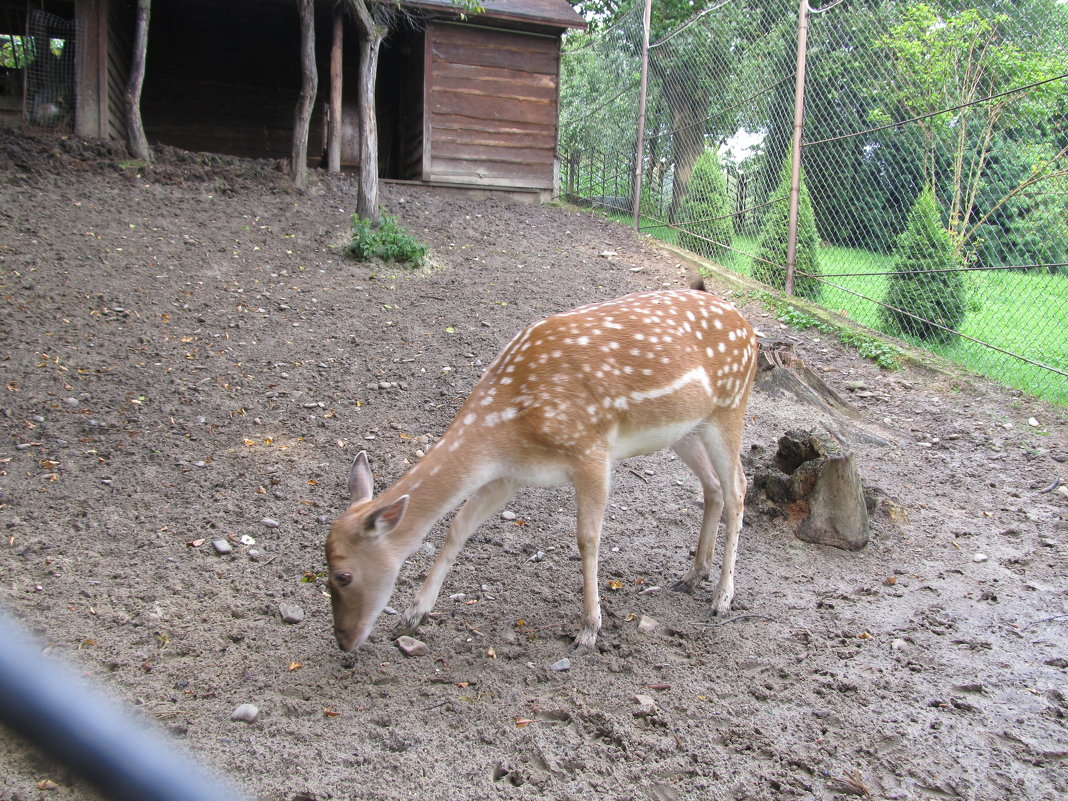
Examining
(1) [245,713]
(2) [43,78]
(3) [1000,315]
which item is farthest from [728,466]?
(2) [43,78]

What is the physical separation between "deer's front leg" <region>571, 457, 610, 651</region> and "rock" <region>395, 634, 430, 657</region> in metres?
0.62

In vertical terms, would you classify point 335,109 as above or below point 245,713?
above

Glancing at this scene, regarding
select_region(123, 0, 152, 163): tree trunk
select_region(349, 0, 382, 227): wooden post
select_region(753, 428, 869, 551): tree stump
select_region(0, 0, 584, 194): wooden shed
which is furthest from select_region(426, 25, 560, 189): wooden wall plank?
select_region(753, 428, 869, 551): tree stump

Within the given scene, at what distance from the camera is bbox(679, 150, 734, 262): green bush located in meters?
9.81

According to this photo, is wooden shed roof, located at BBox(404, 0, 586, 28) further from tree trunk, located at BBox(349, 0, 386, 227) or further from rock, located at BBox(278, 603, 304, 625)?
rock, located at BBox(278, 603, 304, 625)

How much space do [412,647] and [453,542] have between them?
50cm

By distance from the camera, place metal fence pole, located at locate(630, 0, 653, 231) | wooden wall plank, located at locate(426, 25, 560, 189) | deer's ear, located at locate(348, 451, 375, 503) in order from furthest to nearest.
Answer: wooden wall plank, located at locate(426, 25, 560, 189) < metal fence pole, located at locate(630, 0, 653, 231) < deer's ear, located at locate(348, 451, 375, 503)

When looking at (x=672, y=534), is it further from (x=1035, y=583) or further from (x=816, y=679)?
(x=1035, y=583)

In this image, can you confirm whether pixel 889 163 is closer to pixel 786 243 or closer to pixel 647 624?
pixel 786 243

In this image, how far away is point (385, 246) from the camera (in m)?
8.20

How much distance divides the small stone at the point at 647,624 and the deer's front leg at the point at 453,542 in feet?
2.66

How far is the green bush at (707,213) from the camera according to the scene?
9.81 m

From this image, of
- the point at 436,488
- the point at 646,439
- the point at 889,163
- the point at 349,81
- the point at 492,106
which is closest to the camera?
the point at 436,488

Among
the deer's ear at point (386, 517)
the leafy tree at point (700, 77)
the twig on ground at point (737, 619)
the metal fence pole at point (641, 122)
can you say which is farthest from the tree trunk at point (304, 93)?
the twig on ground at point (737, 619)
